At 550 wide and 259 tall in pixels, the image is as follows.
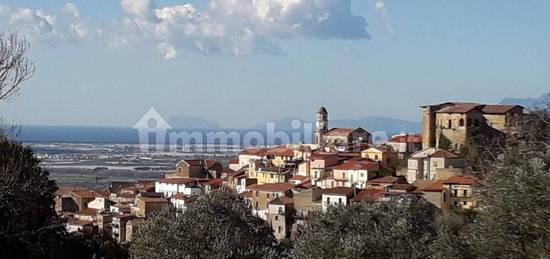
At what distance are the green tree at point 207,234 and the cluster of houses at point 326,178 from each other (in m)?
15.5

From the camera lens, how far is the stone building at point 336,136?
56.6 metres

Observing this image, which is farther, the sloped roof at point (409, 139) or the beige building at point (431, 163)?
the sloped roof at point (409, 139)

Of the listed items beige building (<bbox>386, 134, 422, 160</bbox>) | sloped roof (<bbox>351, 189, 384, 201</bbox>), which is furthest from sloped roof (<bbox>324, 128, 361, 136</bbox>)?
sloped roof (<bbox>351, 189, 384, 201</bbox>)

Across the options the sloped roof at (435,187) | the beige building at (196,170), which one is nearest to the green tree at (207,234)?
the sloped roof at (435,187)

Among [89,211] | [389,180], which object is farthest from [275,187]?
[89,211]

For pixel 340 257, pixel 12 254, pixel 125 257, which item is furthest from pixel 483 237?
pixel 125 257

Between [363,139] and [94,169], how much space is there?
175 ft

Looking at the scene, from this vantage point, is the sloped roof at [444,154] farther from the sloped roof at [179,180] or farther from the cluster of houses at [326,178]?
the sloped roof at [179,180]

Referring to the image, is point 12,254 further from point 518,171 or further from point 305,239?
point 518,171

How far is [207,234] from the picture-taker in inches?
671

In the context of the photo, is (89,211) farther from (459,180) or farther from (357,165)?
(459,180)

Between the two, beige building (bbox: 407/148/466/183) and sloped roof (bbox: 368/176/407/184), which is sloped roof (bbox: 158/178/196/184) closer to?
sloped roof (bbox: 368/176/407/184)

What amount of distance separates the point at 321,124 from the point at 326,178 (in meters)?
12.9

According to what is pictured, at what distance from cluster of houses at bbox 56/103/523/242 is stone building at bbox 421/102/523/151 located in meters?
0.06
